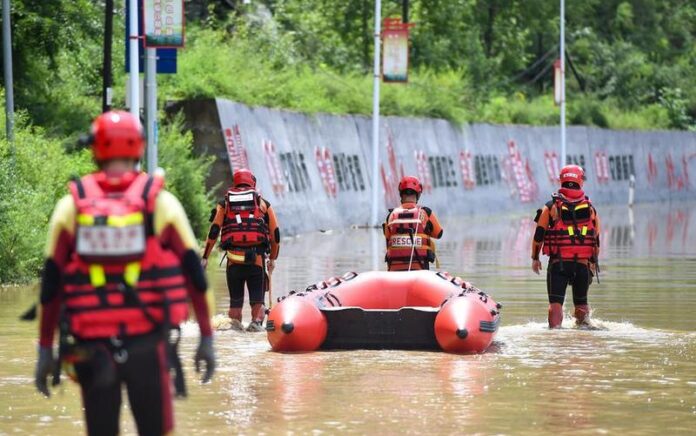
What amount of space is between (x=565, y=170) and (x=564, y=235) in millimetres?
637

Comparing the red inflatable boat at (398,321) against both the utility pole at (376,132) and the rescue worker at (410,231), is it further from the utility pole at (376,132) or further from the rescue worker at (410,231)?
the utility pole at (376,132)

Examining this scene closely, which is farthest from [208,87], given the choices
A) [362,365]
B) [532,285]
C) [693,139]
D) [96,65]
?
[693,139]

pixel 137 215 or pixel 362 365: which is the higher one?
pixel 137 215

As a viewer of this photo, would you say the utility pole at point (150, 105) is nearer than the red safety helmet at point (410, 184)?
No

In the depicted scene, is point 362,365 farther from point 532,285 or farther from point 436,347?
point 532,285

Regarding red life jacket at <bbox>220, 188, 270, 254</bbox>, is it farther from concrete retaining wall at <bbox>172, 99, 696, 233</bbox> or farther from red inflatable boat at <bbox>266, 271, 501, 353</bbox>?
concrete retaining wall at <bbox>172, 99, 696, 233</bbox>

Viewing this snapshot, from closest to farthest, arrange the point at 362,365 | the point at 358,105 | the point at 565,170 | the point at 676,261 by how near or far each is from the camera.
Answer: the point at 362,365, the point at 565,170, the point at 676,261, the point at 358,105

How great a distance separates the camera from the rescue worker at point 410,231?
663 inches

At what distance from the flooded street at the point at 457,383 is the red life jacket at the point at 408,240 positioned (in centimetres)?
108

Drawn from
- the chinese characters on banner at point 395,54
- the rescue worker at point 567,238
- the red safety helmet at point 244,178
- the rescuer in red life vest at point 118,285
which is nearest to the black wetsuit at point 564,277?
the rescue worker at point 567,238

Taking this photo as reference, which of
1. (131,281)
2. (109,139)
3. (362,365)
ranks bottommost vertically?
(362,365)

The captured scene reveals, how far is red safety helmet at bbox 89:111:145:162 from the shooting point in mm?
7445

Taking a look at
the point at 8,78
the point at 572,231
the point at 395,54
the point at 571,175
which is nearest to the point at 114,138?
the point at 571,175

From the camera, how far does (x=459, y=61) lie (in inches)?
2562
